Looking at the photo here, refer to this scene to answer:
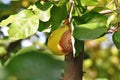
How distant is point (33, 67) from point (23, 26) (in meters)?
0.24

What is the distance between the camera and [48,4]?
758mm

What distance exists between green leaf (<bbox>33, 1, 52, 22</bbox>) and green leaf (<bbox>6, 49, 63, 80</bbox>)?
184 mm

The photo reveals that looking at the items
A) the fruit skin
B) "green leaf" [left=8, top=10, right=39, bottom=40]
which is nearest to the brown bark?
the fruit skin

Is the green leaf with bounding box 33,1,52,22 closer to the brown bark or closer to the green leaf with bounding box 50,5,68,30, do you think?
the green leaf with bounding box 50,5,68,30

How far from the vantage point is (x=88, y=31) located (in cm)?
72

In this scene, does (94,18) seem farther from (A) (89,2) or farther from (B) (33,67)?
(B) (33,67)

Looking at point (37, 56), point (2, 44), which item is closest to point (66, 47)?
point (37, 56)

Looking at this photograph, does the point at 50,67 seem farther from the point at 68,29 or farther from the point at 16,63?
the point at 68,29

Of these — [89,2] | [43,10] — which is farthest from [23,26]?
[89,2]

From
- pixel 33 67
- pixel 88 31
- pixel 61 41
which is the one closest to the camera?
pixel 33 67

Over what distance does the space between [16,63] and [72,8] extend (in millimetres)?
252

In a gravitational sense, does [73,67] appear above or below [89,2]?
below

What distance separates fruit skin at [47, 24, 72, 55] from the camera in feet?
2.61

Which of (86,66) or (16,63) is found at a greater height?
(16,63)
